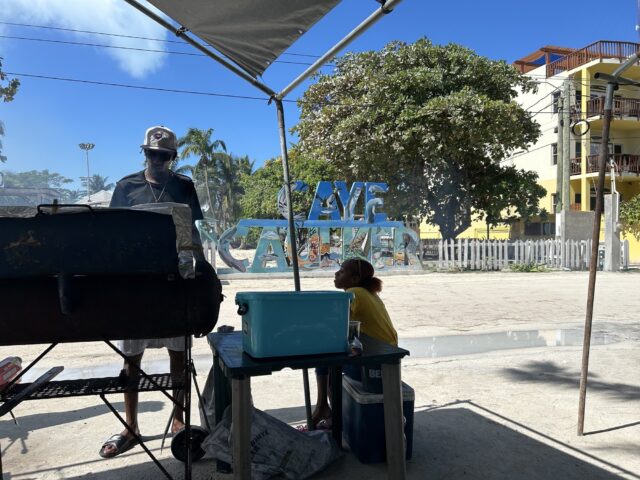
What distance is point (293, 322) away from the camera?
2.09 metres

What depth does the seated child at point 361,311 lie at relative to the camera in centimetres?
317

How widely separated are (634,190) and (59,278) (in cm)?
3288

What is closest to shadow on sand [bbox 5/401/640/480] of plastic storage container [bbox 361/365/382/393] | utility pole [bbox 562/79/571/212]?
plastic storage container [bbox 361/365/382/393]

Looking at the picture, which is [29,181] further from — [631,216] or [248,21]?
[631,216]

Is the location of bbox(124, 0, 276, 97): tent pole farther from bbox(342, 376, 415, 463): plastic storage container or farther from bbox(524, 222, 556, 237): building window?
bbox(524, 222, 556, 237): building window

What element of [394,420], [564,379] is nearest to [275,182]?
[564,379]

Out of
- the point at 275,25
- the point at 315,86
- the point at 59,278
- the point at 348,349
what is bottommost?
the point at 348,349

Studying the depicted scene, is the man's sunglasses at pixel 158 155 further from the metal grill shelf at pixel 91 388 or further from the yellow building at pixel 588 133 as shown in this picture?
the yellow building at pixel 588 133

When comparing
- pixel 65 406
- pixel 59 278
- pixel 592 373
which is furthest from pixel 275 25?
pixel 592 373

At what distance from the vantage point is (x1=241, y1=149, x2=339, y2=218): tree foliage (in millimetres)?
27694

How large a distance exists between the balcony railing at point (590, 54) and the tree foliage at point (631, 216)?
8.55 meters

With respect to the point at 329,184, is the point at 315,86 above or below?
above

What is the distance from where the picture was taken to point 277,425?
9.36 ft

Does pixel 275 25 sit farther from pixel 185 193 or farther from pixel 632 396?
A: pixel 632 396
